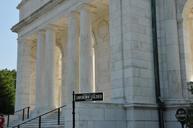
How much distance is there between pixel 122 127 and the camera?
1939 centimetres

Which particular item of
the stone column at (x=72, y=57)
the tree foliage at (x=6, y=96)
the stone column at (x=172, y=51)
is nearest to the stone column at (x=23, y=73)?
the stone column at (x=72, y=57)

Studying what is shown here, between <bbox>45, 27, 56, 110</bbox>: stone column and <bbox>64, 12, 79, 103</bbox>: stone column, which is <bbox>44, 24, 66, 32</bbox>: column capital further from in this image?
<bbox>64, 12, 79, 103</bbox>: stone column

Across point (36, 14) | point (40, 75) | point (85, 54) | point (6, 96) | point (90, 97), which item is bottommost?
point (90, 97)

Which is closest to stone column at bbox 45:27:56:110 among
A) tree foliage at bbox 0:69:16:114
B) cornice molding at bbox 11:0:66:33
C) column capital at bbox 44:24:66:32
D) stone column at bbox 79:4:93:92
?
column capital at bbox 44:24:66:32

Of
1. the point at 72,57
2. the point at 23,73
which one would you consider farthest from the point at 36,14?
the point at 72,57

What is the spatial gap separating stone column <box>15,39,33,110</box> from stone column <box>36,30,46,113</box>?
13.0ft

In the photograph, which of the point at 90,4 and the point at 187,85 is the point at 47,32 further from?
the point at 187,85

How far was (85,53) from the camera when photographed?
24.7m

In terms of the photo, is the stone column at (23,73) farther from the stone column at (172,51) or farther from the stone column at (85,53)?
the stone column at (172,51)

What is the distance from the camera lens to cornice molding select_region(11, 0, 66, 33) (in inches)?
1145

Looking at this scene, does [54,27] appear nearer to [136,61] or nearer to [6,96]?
[136,61]

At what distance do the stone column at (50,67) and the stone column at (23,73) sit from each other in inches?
218

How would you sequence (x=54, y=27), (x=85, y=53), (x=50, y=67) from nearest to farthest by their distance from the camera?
1. (x=85, y=53)
2. (x=50, y=67)
3. (x=54, y=27)

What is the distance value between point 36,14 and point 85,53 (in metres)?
9.17
